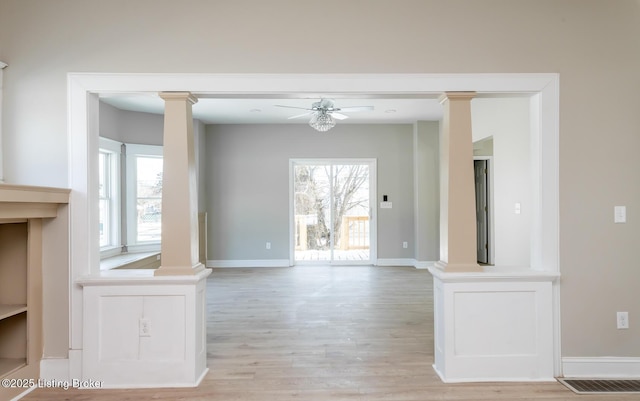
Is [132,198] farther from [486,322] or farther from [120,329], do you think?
[486,322]

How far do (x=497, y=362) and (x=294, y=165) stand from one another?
4.98 meters

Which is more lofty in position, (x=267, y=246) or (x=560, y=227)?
(x=560, y=227)

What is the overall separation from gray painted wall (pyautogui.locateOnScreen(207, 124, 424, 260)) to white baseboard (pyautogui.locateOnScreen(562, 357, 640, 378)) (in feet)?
13.7

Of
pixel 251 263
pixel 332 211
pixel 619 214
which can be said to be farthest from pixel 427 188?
pixel 619 214

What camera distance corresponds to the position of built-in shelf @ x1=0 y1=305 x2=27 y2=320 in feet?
7.38

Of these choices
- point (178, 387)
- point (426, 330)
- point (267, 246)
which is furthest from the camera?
point (267, 246)

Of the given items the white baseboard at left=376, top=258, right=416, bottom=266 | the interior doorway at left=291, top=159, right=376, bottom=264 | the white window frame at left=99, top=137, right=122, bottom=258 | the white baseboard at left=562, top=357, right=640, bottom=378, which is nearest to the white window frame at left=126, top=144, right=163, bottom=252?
the white window frame at left=99, top=137, right=122, bottom=258

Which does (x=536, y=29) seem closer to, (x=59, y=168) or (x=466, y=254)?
(x=466, y=254)

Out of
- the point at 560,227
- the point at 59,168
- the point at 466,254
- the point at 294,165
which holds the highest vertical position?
the point at 294,165

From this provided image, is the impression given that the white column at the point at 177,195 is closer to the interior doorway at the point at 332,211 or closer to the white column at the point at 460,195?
the white column at the point at 460,195

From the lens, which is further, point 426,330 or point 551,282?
point 426,330

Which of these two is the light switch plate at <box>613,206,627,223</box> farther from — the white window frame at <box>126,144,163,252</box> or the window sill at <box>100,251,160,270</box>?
the white window frame at <box>126,144,163,252</box>

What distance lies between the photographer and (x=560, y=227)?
2.52 metres

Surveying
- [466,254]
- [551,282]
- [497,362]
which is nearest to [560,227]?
[551,282]
